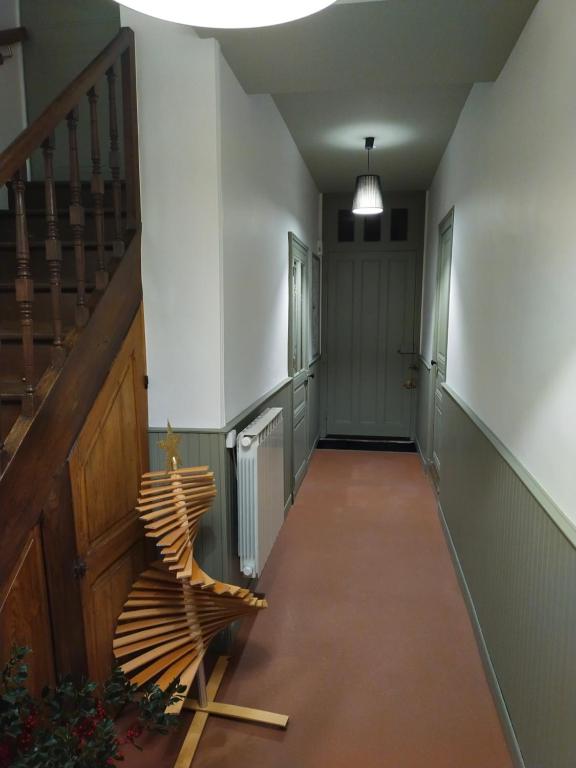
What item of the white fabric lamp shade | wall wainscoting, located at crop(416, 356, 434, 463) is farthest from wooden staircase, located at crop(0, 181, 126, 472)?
wall wainscoting, located at crop(416, 356, 434, 463)

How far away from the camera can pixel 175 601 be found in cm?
188

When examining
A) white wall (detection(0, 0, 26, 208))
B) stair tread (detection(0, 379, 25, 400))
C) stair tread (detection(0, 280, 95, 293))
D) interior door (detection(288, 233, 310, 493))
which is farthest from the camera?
interior door (detection(288, 233, 310, 493))

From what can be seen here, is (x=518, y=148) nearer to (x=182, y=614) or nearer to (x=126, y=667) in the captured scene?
(x=182, y=614)

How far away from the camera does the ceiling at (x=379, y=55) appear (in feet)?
5.96

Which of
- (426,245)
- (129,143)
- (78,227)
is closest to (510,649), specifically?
(78,227)

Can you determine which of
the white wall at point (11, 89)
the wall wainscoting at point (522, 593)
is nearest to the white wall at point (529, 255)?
the wall wainscoting at point (522, 593)

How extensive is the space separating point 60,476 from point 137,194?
1.18m

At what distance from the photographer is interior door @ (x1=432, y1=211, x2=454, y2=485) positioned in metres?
3.77

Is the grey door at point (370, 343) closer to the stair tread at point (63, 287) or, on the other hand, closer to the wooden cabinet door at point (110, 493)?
the wooden cabinet door at point (110, 493)

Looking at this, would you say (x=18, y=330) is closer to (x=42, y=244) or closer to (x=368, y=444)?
(x=42, y=244)

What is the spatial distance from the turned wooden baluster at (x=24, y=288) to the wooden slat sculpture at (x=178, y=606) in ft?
1.75

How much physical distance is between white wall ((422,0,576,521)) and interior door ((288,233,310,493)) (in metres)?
1.37

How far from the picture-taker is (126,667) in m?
1.72

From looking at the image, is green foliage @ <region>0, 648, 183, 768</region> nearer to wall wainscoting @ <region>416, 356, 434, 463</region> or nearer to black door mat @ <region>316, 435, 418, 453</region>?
wall wainscoting @ <region>416, 356, 434, 463</region>
